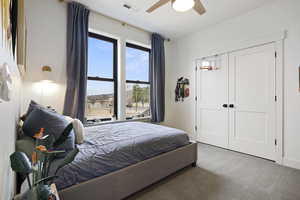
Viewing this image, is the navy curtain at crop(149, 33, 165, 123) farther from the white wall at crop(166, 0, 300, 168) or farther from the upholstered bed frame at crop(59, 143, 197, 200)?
the upholstered bed frame at crop(59, 143, 197, 200)

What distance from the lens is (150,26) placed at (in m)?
3.61

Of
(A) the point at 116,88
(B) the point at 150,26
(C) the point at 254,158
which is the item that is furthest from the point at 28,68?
(C) the point at 254,158

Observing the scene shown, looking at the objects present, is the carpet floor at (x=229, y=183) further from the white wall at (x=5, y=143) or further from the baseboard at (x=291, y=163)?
the white wall at (x=5, y=143)

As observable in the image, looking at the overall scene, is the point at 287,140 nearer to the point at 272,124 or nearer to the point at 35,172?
the point at 272,124

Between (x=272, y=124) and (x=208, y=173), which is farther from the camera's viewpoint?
(x=272, y=124)

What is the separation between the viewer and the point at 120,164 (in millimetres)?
1595

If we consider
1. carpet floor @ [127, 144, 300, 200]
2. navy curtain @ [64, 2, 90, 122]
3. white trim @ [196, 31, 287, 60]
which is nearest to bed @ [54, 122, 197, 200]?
carpet floor @ [127, 144, 300, 200]

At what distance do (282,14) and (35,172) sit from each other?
12.7 feet

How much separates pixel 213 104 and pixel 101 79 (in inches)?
106

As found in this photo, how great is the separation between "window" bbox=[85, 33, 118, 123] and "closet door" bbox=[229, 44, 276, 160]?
2656 mm

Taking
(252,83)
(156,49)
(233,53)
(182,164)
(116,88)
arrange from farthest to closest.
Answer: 1. (156,49)
2. (116,88)
3. (233,53)
4. (252,83)
5. (182,164)

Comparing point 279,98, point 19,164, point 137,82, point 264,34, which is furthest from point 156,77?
point 19,164

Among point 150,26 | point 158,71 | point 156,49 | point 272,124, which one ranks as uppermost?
point 150,26

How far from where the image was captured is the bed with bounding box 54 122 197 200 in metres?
1.31
